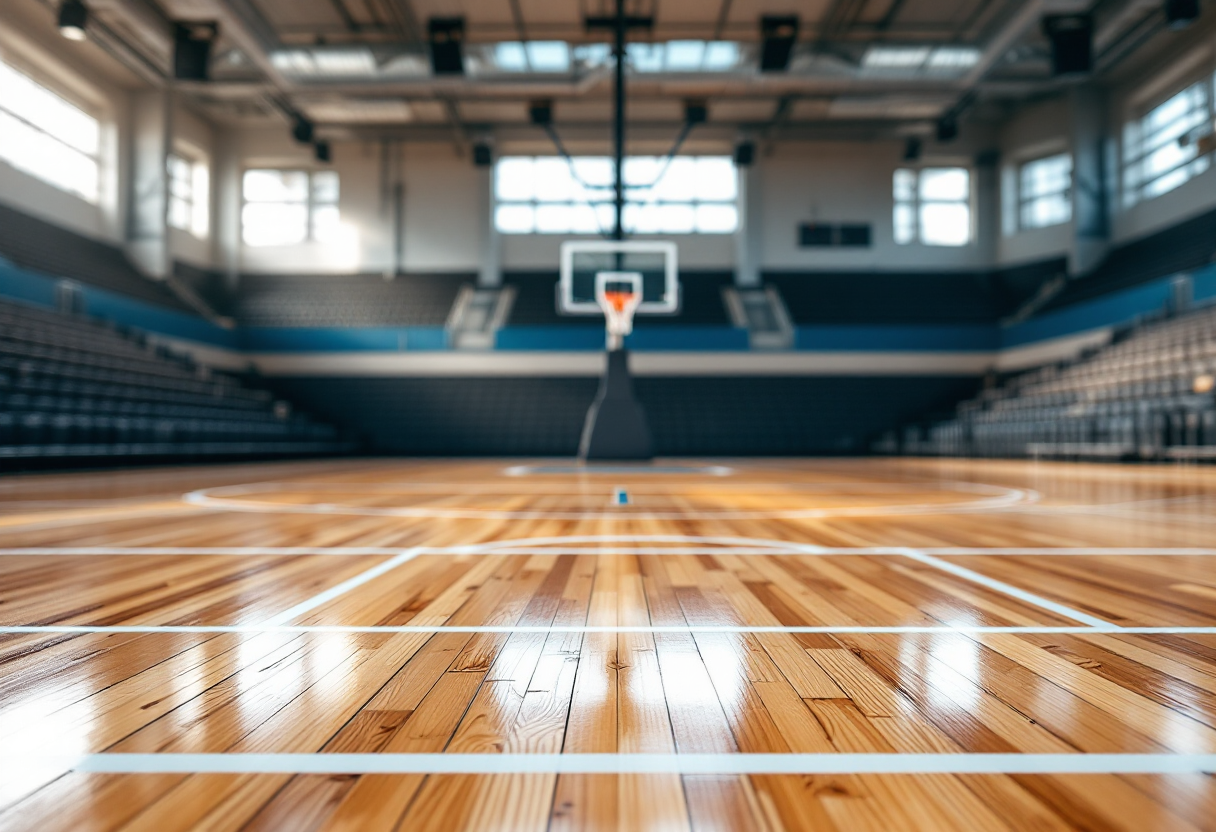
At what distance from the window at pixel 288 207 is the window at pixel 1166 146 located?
1453 centimetres

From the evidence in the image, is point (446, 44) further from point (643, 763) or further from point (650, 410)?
point (643, 763)

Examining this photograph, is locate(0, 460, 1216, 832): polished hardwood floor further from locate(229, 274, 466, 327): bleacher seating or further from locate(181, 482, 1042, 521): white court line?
locate(229, 274, 466, 327): bleacher seating

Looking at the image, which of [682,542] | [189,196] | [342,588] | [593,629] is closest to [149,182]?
[189,196]

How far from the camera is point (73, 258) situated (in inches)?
439

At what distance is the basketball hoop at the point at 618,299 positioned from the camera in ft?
26.8

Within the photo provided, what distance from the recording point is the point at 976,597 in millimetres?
1594

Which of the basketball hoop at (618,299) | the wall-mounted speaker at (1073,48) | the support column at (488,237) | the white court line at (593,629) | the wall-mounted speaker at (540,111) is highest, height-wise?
the wall-mounted speaker at (540,111)

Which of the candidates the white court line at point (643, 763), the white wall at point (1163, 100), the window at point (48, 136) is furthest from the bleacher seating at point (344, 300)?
the white court line at point (643, 763)

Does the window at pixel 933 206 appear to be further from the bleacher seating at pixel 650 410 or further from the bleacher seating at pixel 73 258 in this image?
the bleacher seating at pixel 73 258

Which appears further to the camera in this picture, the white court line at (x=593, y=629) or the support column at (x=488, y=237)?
the support column at (x=488, y=237)

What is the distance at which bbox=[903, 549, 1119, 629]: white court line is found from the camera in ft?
4.56

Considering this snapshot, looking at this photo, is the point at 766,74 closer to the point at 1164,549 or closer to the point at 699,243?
the point at 699,243

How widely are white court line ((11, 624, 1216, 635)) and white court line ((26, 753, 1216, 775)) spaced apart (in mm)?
520

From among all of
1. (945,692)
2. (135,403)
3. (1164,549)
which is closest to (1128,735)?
(945,692)
